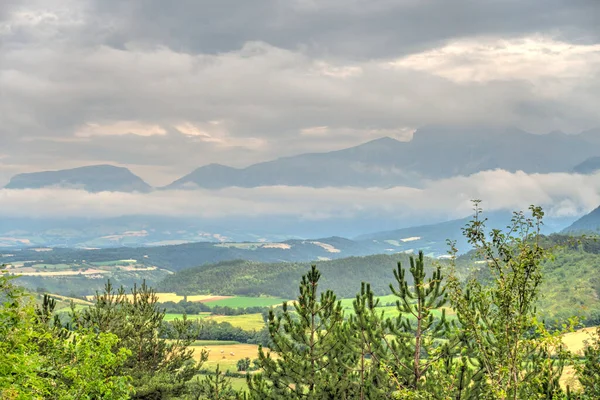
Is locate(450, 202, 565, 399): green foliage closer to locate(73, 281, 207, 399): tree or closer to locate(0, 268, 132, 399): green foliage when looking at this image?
locate(0, 268, 132, 399): green foliage

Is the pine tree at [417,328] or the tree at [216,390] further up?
the pine tree at [417,328]

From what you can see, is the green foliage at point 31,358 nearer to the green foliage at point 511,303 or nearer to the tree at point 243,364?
the green foliage at point 511,303

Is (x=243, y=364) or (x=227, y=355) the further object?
(x=227, y=355)

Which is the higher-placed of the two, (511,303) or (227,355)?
(511,303)

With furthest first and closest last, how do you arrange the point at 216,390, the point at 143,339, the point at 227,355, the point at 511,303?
the point at 227,355
the point at 143,339
the point at 216,390
the point at 511,303

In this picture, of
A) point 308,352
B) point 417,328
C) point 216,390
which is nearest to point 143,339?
point 216,390

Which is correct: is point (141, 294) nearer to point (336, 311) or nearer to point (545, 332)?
point (336, 311)

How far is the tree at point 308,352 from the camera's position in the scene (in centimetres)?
3472

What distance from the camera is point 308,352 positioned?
36125mm

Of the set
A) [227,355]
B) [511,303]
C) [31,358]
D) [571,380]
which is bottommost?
[227,355]

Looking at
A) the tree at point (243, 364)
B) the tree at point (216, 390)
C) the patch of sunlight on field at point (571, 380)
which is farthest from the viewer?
the tree at point (243, 364)

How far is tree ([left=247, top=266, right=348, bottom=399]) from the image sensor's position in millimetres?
34719

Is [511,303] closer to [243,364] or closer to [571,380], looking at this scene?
[571,380]

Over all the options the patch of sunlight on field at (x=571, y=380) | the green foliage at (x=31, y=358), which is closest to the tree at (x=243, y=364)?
the green foliage at (x=31, y=358)
